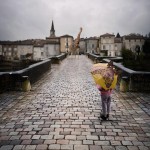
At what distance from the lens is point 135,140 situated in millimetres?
5008

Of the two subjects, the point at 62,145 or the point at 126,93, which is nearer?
the point at 62,145

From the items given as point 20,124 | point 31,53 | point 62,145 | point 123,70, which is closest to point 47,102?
point 20,124

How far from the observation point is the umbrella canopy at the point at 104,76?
20.2 ft

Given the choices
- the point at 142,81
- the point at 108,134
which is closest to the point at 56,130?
Answer: the point at 108,134

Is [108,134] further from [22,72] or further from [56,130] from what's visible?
[22,72]

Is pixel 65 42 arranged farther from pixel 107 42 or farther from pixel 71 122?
pixel 71 122

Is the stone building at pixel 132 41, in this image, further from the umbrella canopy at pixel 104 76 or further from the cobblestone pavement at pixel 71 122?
the umbrella canopy at pixel 104 76

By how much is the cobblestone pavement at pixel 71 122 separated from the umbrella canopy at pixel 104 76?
1.00 m

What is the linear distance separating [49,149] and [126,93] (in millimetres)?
5919

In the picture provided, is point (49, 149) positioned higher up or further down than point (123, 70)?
further down

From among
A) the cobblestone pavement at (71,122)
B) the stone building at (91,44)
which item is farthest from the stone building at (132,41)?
the cobblestone pavement at (71,122)

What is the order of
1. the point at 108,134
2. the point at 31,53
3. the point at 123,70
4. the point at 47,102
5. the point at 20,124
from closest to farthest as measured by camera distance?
the point at 108,134 → the point at 20,124 → the point at 47,102 → the point at 123,70 → the point at 31,53

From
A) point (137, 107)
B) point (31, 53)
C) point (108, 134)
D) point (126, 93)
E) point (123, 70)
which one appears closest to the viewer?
point (108, 134)

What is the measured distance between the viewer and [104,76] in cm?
616
